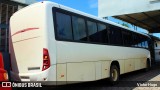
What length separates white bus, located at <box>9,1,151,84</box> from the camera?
7801mm

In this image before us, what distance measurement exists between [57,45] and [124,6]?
13.7 m

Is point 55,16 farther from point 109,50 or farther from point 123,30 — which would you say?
point 123,30

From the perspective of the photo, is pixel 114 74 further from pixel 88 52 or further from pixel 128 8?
pixel 128 8

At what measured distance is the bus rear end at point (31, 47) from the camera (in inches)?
303

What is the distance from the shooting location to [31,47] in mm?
8109

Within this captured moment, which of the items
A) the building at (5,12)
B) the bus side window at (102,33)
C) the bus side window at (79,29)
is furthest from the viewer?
the building at (5,12)

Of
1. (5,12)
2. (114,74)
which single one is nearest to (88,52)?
(114,74)

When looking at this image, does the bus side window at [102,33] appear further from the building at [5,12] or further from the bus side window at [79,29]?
the building at [5,12]

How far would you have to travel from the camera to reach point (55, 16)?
820 cm

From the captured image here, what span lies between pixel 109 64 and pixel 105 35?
127 centimetres

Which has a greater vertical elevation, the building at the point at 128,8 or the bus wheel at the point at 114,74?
the building at the point at 128,8

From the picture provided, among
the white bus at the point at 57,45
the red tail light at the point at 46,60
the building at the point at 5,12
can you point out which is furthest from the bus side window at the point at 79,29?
Answer: the building at the point at 5,12

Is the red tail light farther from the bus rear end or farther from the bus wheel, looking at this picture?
the bus wheel

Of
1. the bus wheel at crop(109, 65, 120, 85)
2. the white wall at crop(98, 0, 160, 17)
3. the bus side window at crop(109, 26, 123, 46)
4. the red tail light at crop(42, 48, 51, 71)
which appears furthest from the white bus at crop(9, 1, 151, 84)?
the white wall at crop(98, 0, 160, 17)
